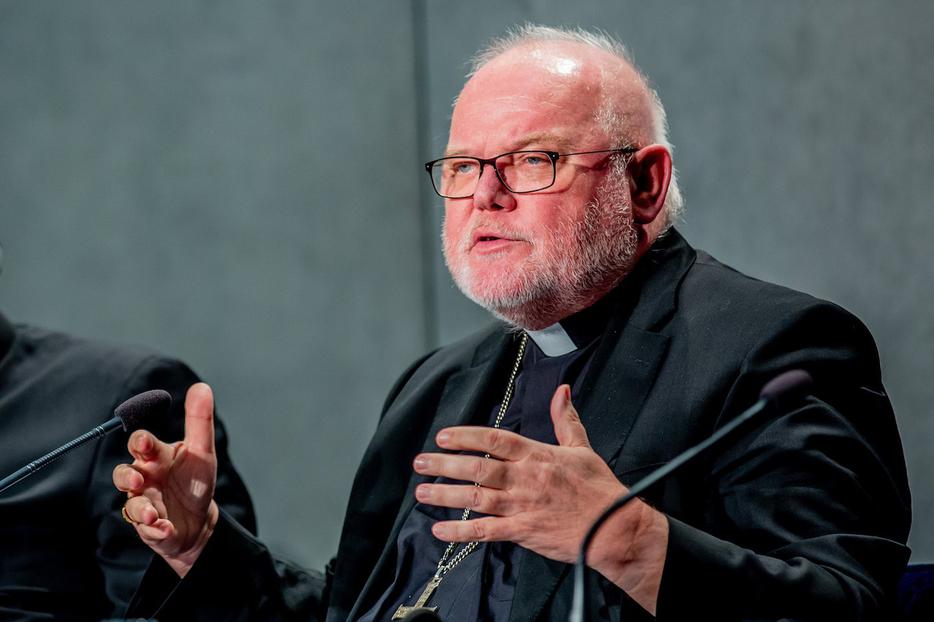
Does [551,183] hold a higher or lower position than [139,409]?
higher

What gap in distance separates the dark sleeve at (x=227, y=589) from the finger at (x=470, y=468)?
77 cm

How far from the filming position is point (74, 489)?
2.30 metres

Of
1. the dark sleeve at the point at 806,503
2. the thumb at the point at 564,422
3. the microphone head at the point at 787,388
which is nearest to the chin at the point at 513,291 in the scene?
the dark sleeve at the point at 806,503

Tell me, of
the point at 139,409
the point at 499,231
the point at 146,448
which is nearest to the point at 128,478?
the point at 146,448

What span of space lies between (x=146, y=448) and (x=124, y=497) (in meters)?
0.57

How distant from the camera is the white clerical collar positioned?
80.9 inches

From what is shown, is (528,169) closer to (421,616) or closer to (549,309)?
(549,309)

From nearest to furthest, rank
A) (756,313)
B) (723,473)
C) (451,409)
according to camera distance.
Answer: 1. (723,473)
2. (756,313)
3. (451,409)

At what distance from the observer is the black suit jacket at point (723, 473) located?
144cm

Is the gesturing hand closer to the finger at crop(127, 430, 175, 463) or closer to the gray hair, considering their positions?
the finger at crop(127, 430, 175, 463)

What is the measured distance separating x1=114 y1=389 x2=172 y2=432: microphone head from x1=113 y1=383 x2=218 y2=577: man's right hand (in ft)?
0.30

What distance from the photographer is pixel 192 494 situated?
6.26ft

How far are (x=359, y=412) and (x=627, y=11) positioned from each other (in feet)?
5.48

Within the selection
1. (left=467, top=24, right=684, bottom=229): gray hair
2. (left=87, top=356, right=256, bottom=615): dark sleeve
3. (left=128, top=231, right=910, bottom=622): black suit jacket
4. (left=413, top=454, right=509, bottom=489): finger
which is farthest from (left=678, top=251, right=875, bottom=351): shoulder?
(left=87, top=356, right=256, bottom=615): dark sleeve
